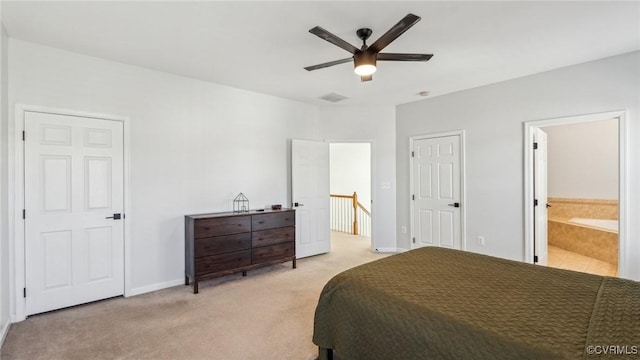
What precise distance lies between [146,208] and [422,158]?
13.3 ft

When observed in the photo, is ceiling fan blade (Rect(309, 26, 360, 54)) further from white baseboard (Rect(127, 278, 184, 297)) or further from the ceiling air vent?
white baseboard (Rect(127, 278, 184, 297))

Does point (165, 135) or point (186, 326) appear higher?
point (165, 135)

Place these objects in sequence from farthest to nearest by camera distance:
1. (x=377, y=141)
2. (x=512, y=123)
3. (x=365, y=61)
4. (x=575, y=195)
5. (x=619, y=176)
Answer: (x=575, y=195) < (x=377, y=141) < (x=512, y=123) < (x=619, y=176) < (x=365, y=61)

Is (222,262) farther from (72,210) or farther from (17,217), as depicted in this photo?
(17,217)

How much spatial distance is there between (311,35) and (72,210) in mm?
2964

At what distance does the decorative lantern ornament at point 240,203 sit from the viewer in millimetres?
4277

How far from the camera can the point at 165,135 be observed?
367 cm

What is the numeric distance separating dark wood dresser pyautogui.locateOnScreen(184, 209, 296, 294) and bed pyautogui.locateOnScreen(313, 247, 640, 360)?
2149 millimetres

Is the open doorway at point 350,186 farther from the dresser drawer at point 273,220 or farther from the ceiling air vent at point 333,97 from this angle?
the dresser drawer at point 273,220

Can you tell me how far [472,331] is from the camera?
49.2 inches

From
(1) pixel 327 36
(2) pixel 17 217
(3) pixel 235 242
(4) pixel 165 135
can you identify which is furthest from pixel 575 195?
(2) pixel 17 217

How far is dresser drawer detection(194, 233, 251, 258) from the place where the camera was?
11.6ft

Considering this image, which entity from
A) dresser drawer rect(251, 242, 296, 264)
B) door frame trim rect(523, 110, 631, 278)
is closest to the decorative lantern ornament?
dresser drawer rect(251, 242, 296, 264)

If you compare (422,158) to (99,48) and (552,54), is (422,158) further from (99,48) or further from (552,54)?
(99,48)
